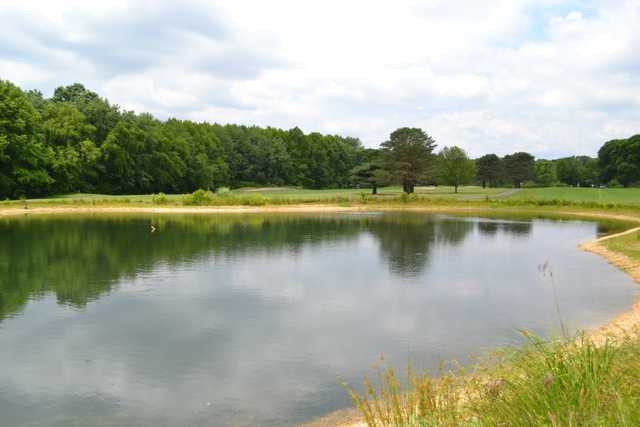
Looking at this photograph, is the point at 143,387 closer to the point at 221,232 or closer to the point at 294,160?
the point at 221,232

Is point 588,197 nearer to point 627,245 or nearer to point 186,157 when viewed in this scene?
point 627,245

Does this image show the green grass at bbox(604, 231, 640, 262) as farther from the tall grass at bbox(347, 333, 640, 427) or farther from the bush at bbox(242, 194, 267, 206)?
the bush at bbox(242, 194, 267, 206)

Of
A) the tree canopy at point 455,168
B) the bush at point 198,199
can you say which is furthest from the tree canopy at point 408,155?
the bush at point 198,199

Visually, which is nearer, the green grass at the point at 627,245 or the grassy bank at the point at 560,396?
the grassy bank at the point at 560,396

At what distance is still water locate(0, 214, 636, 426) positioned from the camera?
40.3 ft

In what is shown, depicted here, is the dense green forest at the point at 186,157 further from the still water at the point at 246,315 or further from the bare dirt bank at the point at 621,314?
the bare dirt bank at the point at 621,314

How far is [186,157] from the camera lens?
109688 mm

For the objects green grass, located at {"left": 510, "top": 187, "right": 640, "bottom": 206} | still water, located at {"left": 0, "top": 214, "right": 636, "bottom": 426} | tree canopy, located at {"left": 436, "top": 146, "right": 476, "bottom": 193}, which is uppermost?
tree canopy, located at {"left": 436, "top": 146, "right": 476, "bottom": 193}

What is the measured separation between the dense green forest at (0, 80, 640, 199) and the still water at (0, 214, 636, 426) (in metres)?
47.6

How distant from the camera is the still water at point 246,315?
484 inches

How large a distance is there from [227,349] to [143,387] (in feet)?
10.1

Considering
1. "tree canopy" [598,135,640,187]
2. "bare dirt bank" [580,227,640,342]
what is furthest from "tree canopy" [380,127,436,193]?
"tree canopy" [598,135,640,187]

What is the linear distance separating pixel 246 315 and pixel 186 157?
311ft

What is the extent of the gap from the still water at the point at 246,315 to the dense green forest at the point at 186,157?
4759cm
